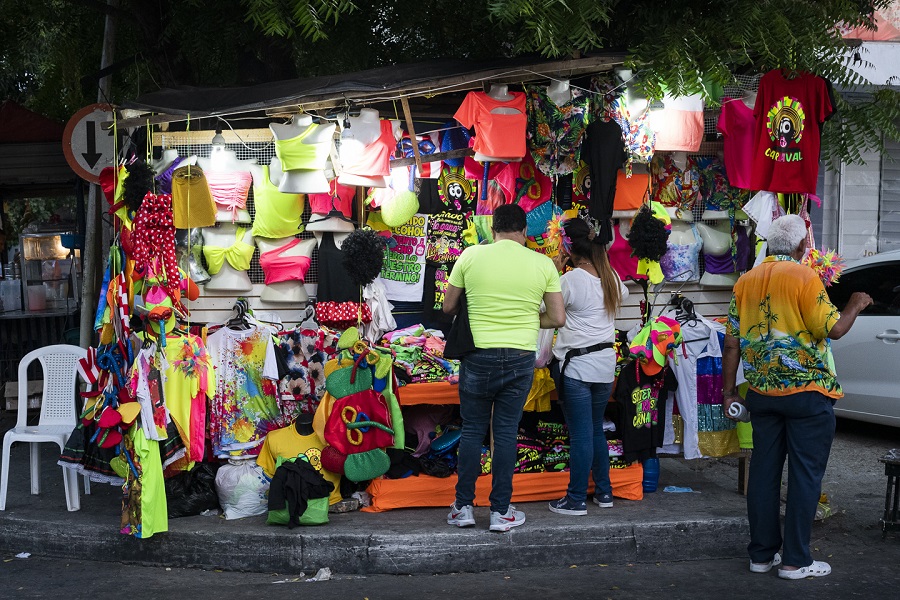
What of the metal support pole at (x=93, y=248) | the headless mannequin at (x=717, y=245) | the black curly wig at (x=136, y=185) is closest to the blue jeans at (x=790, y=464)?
the headless mannequin at (x=717, y=245)

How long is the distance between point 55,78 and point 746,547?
31.9 ft

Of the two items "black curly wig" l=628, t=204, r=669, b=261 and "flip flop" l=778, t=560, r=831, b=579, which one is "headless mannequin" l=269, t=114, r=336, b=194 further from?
"flip flop" l=778, t=560, r=831, b=579

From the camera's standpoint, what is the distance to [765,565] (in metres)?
5.71

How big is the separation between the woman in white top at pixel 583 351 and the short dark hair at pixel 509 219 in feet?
2.02

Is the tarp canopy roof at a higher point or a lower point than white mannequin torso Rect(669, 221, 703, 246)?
higher

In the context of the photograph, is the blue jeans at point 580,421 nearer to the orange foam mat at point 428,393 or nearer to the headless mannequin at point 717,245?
the orange foam mat at point 428,393

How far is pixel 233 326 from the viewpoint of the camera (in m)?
7.23

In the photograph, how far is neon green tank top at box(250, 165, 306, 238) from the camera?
7461 millimetres

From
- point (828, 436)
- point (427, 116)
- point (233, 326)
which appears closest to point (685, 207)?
point (427, 116)

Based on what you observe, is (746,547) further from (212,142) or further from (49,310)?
(49,310)

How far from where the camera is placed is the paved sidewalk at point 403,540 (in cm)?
590

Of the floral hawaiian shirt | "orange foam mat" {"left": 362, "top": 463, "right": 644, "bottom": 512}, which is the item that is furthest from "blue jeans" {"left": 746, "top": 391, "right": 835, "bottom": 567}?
the floral hawaiian shirt

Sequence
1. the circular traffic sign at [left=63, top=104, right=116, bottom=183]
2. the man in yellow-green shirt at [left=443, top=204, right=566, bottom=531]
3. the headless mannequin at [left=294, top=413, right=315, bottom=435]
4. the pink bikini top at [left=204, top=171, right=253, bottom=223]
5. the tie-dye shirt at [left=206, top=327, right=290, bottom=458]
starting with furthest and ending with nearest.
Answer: the circular traffic sign at [left=63, top=104, right=116, bottom=183] < the pink bikini top at [left=204, top=171, right=253, bottom=223] < the tie-dye shirt at [left=206, top=327, right=290, bottom=458] < the headless mannequin at [left=294, top=413, right=315, bottom=435] < the man in yellow-green shirt at [left=443, top=204, right=566, bottom=531]

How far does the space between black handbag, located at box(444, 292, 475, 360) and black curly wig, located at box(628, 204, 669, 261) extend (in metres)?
1.85
